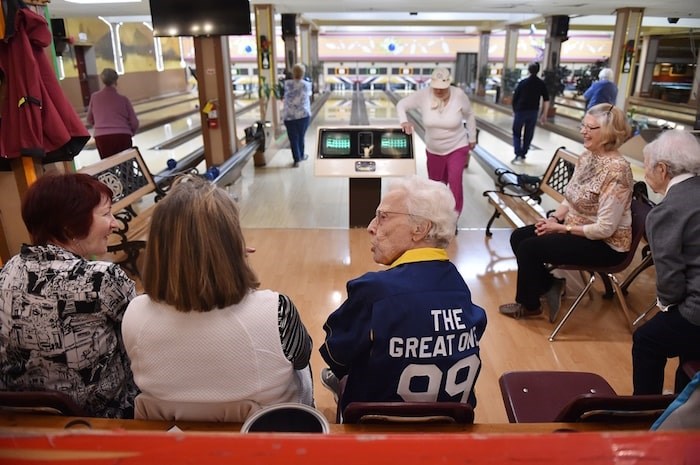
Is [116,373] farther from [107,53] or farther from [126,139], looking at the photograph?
[107,53]

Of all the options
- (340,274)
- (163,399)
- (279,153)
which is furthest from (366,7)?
(163,399)

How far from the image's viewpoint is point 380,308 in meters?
1.28

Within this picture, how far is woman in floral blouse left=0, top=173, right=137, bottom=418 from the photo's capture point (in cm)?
134

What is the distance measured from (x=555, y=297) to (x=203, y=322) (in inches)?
96.9

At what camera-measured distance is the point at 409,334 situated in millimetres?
1272

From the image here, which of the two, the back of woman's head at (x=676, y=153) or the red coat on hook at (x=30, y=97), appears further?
the red coat on hook at (x=30, y=97)

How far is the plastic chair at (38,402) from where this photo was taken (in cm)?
123

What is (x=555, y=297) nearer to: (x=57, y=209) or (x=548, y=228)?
(x=548, y=228)

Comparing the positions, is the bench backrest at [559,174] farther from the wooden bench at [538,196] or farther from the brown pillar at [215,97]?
the brown pillar at [215,97]

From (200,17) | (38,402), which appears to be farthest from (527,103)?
(38,402)

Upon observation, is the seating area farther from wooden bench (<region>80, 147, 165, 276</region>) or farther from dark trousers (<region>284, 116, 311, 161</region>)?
dark trousers (<region>284, 116, 311, 161</region>)

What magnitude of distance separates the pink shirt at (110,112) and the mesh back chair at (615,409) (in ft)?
16.3

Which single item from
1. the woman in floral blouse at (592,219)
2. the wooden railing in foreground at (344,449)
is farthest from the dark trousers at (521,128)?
the wooden railing in foreground at (344,449)

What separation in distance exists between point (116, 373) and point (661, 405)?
4.85 ft
